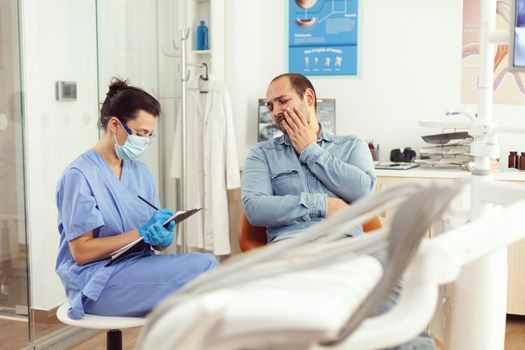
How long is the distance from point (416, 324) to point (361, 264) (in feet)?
0.32

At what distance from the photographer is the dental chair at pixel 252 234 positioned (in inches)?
98.0

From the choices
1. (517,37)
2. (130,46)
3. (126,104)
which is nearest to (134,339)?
(126,104)

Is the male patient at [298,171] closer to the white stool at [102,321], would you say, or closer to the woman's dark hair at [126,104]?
the woman's dark hair at [126,104]

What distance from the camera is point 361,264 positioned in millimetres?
852

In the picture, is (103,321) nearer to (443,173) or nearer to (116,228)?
(116,228)

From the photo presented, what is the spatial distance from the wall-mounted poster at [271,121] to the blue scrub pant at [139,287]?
2.08 metres

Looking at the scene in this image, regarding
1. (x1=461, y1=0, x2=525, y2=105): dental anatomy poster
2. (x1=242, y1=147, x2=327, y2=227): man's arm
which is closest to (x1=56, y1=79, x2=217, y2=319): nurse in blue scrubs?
(x1=242, y1=147, x2=327, y2=227): man's arm

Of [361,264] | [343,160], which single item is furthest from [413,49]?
[361,264]

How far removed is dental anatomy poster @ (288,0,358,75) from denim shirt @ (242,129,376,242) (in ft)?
4.92

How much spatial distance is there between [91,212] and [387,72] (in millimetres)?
2444

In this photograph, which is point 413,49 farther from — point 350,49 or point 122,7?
point 122,7

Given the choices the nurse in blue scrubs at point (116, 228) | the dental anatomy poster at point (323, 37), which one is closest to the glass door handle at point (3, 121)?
the nurse in blue scrubs at point (116, 228)

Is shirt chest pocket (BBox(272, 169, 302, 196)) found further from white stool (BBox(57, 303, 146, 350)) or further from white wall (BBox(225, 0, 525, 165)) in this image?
white wall (BBox(225, 0, 525, 165))

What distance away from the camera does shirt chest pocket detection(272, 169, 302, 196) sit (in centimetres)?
252
